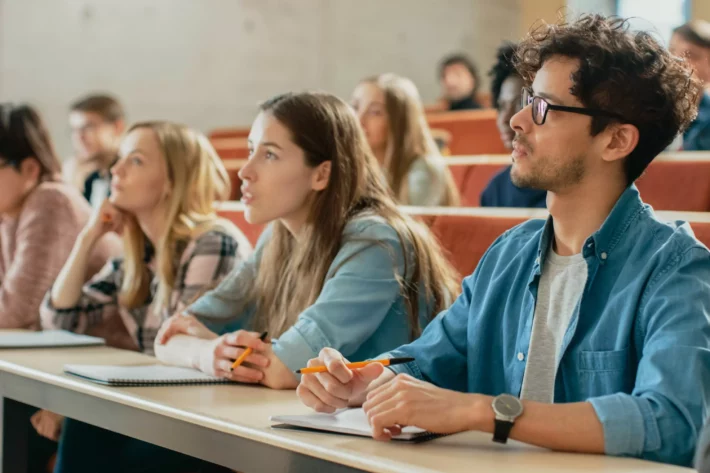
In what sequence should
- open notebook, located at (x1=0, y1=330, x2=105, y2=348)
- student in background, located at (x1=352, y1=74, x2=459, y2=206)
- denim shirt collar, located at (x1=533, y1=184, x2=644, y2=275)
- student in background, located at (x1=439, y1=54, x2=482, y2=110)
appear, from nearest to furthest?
denim shirt collar, located at (x1=533, y1=184, x2=644, y2=275)
open notebook, located at (x1=0, y1=330, x2=105, y2=348)
student in background, located at (x1=352, y1=74, x2=459, y2=206)
student in background, located at (x1=439, y1=54, x2=482, y2=110)

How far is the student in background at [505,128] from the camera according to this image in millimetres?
3107

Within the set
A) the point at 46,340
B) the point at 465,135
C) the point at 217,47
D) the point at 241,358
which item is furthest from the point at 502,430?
the point at 217,47

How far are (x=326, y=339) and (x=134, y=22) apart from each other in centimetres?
517

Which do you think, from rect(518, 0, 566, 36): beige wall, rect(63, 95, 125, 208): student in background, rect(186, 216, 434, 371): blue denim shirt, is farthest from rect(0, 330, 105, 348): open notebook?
rect(518, 0, 566, 36): beige wall

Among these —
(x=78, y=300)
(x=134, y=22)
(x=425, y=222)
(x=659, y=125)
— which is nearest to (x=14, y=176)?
(x=78, y=300)

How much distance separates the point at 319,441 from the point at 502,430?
0.73 ft

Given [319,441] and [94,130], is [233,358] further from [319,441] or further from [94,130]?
[94,130]

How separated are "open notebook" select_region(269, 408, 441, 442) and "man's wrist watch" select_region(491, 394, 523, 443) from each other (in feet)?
0.34

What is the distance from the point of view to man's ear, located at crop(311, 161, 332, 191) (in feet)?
6.68

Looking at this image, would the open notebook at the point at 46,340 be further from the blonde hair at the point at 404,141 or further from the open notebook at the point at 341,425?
the blonde hair at the point at 404,141

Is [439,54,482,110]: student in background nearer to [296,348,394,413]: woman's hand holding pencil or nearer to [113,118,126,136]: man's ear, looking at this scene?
[113,118,126,136]: man's ear

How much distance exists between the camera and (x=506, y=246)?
1.60 m

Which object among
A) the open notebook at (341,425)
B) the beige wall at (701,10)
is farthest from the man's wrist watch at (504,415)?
the beige wall at (701,10)

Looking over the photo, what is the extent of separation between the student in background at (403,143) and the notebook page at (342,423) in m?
2.29
